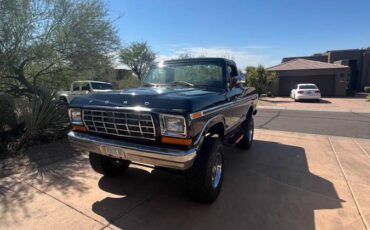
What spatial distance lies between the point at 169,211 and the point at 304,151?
166 inches

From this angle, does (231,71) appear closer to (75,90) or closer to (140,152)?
(140,152)

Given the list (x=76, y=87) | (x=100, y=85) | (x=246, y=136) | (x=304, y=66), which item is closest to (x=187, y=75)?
(x=246, y=136)

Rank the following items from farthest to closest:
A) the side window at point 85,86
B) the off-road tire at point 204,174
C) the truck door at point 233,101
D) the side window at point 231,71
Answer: the side window at point 85,86
the side window at point 231,71
the truck door at point 233,101
the off-road tire at point 204,174

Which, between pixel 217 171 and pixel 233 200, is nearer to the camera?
pixel 233 200

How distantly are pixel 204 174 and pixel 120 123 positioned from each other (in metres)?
1.22

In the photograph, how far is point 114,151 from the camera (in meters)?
A: 3.21

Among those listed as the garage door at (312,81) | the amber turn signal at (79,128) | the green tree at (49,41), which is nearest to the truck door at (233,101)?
the amber turn signal at (79,128)

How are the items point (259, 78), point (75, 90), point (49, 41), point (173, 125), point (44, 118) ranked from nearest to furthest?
point (173, 125), point (44, 118), point (49, 41), point (75, 90), point (259, 78)

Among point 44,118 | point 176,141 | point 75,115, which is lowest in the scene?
point 44,118

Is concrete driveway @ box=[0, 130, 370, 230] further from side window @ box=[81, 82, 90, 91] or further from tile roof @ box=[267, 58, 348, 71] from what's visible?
tile roof @ box=[267, 58, 348, 71]

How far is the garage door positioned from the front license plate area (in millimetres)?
26544

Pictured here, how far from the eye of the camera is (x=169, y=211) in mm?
3338

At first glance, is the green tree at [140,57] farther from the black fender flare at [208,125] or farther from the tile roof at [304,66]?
the black fender flare at [208,125]

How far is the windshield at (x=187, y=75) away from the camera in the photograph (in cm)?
450
